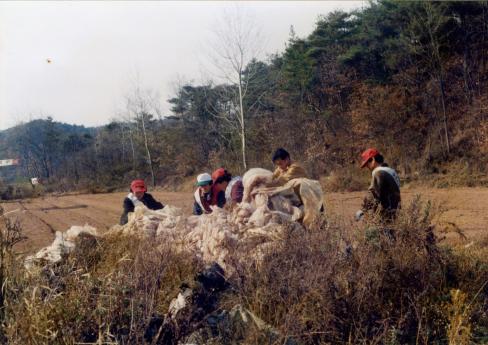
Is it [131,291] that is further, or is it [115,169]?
[115,169]

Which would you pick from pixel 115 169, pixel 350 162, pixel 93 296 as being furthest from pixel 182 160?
pixel 93 296

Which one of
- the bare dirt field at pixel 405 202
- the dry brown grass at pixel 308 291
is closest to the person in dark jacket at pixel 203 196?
the bare dirt field at pixel 405 202

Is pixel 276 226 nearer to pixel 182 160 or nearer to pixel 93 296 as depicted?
pixel 93 296

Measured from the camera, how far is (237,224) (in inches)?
171

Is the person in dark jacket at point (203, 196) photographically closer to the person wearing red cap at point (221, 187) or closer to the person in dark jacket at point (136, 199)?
the person wearing red cap at point (221, 187)

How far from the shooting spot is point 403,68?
22.1m

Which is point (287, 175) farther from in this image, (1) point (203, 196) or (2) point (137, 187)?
(2) point (137, 187)

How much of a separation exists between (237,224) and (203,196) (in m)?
1.45

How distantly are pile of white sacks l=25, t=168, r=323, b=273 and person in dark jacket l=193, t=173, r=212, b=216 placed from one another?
46 centimetres

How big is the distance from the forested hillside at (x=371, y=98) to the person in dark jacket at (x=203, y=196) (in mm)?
11944

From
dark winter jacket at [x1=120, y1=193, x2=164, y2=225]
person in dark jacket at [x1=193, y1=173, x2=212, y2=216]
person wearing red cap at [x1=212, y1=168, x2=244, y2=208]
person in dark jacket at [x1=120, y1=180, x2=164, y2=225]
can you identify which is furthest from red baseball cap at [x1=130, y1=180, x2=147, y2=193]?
person wearing red cap at [x1=212, y1=168, x2=244, y2=208]

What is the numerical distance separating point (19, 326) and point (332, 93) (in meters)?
24.2

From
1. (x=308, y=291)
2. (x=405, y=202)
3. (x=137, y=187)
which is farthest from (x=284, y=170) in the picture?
(x=405, y=202)

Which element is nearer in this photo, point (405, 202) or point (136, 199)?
point (136, 199)
